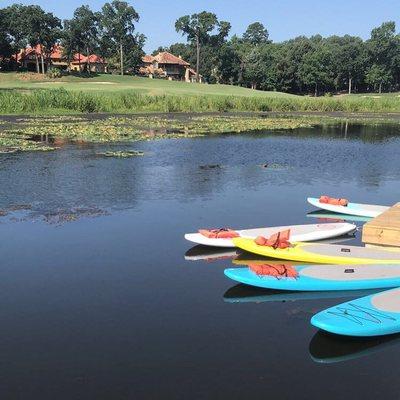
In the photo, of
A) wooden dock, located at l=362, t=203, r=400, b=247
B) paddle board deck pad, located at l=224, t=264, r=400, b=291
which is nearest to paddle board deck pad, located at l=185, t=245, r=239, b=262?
paddle board deck pad, located at l=224, t=264, r=400, b=291

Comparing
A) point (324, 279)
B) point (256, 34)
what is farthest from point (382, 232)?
point (256, 34)

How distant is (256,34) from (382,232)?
14634cm

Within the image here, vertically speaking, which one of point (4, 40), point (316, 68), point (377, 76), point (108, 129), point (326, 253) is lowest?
point (326, 253)

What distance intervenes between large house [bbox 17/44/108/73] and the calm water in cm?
7704

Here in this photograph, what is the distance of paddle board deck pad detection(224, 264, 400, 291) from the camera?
28.6 ft

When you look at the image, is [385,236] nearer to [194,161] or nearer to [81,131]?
[194,161]

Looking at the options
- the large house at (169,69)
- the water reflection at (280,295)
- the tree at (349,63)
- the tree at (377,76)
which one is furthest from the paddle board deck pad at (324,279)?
the large house at (169,69)

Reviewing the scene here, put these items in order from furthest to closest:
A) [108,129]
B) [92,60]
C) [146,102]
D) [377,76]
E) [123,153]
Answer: [92,60], [377,76], [146,102], [108,129], [123,153]

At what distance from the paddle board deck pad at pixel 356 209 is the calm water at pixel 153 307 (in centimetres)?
61

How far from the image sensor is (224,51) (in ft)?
296

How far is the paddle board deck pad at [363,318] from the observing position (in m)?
6.95

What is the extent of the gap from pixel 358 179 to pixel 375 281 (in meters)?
11.2

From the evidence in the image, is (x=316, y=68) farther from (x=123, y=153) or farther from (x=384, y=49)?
(x=123, y=153)

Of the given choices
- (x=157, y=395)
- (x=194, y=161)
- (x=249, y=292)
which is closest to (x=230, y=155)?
(x=194, y=161)
